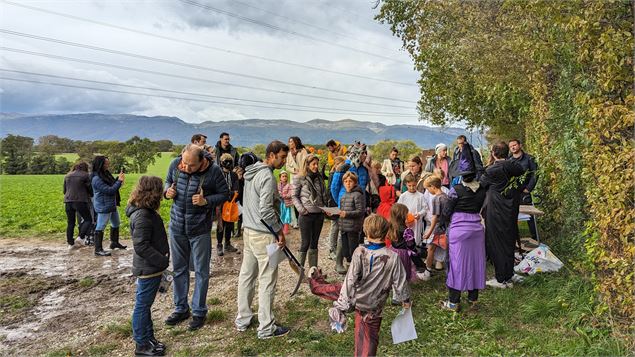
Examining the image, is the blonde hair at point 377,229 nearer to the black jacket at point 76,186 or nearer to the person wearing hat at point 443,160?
the person wearing hat at point 443,160

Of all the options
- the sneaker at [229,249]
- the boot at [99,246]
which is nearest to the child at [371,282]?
the sneaker at [229,249]

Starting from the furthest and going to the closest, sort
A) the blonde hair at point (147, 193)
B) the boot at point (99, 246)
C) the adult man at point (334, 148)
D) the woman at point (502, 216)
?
the adult man at point (334, 148) < the boot at point (99, 246) < the woman at point (502, 216) < the blonde hair at point (147, 193)

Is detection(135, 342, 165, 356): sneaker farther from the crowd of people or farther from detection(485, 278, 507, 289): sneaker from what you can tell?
detection(485, 278, 507, 289): sneaker

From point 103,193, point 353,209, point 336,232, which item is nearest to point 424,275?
point 353,209

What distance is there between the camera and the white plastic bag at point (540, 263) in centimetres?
594

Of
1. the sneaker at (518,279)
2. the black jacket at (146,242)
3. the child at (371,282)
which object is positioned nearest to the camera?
the child at (371,282)

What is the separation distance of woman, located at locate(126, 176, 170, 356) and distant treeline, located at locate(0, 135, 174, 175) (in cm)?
5332

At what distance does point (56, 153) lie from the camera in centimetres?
6116

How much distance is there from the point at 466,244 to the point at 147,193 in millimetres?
3812

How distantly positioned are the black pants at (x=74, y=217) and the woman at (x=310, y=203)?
18.3 feet

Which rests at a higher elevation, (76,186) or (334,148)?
(334,148)

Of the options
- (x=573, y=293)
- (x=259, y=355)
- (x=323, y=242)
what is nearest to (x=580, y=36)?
(x=573, y=293)

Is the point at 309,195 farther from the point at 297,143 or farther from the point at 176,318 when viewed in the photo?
the point at 297,143

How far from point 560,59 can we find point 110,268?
8.21 m
